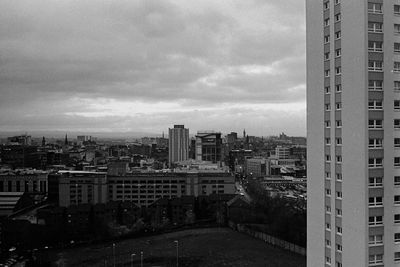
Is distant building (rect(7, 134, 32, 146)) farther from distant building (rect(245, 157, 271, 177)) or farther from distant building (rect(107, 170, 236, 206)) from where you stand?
distant building (rect(245, 157, 271, 177))

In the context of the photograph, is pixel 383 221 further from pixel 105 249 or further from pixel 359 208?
pixel 105 249

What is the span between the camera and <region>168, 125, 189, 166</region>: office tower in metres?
32.8

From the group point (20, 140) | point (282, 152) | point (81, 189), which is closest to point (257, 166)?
point (282, 152)

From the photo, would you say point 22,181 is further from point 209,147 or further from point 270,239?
point 209,147

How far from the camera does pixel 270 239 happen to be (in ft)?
34.4

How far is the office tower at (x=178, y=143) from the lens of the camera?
108ft

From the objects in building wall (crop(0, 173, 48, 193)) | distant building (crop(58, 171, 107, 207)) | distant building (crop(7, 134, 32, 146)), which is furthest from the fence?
distant building (crop(7, 134, 32, 146))

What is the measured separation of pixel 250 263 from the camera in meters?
8.59

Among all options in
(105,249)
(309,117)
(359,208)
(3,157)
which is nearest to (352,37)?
(309,117)

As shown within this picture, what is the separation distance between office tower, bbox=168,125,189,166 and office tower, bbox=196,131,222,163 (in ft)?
3.11

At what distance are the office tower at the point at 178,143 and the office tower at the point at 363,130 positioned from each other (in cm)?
2803

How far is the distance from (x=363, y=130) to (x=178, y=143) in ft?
101

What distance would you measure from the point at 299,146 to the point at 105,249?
90.4 feet

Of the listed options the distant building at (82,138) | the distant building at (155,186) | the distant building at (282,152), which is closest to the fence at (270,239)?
the distant building at (155,186)
